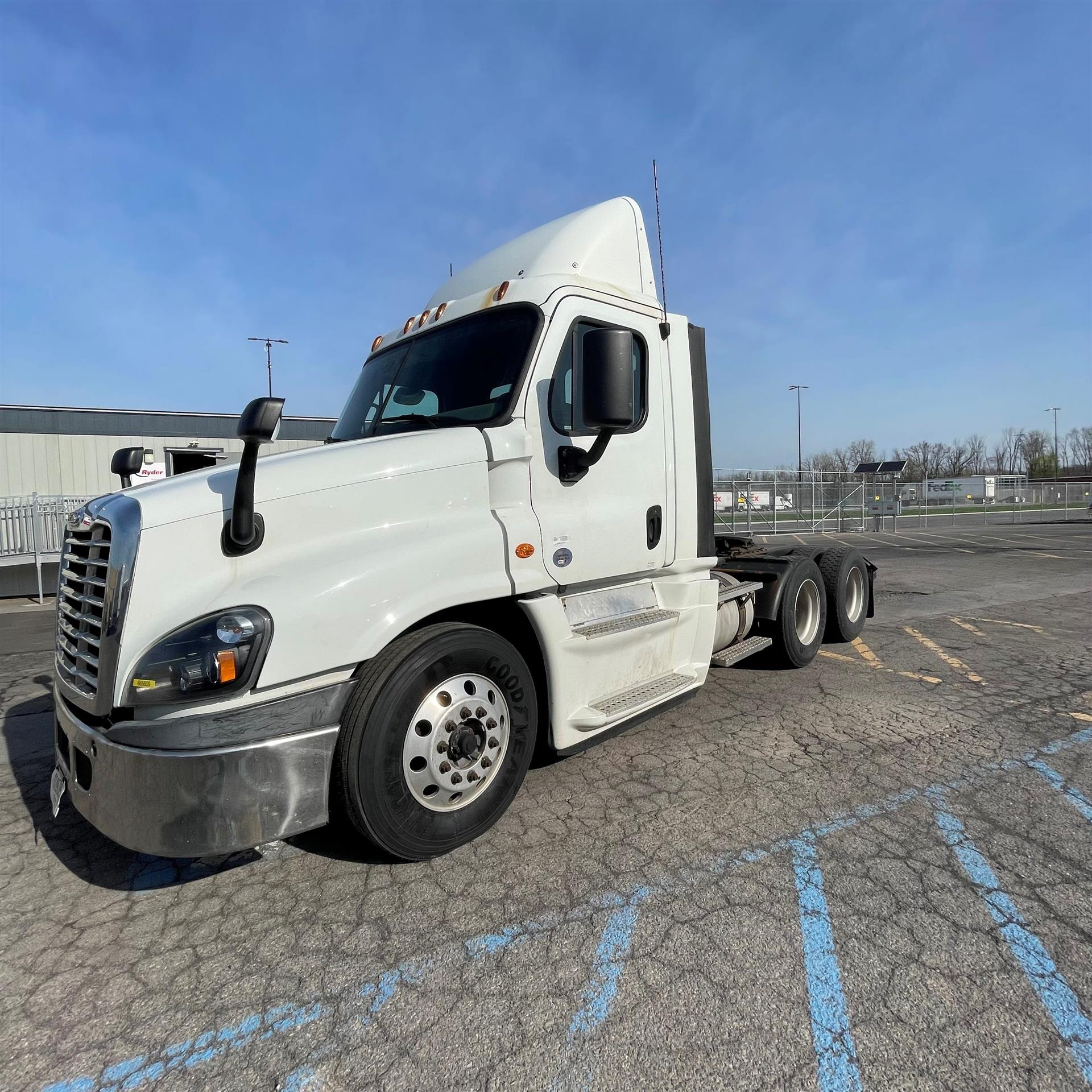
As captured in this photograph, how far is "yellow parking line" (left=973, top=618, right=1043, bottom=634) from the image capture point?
769cm

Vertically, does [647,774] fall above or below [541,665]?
below

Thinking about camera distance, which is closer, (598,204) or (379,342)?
(598,204)

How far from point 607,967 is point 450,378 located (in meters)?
2.83

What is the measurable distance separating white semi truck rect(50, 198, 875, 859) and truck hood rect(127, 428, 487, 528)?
0.04ft

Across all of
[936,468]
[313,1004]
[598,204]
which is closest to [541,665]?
[313,1004]

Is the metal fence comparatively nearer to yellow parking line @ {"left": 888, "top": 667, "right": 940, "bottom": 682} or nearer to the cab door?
yellow parking line @ {"left": 888, "top": 667, "right": 940, "bottom": 682}

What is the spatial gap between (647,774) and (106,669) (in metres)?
2.69

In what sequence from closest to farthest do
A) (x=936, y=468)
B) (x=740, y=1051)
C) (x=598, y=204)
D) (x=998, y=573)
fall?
1. (x=740, y=1051)
2. (x=598, y=204)
3. (x=998, y=573)
4. (x=936, y=468)

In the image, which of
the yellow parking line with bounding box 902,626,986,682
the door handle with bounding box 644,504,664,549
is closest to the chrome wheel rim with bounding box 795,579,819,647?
the yellow parking line with bounding box 902,626,986,682

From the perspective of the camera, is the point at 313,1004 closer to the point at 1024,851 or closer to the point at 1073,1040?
the point at 1073,1040

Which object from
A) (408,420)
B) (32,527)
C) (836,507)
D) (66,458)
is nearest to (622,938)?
(408,420)

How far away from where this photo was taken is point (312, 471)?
2812 mm

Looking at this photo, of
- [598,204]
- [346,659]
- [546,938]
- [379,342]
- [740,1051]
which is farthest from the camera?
[379,342]

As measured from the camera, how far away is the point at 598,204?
4.22m
